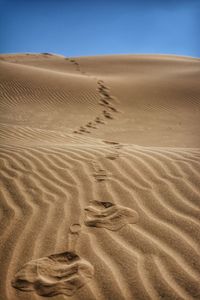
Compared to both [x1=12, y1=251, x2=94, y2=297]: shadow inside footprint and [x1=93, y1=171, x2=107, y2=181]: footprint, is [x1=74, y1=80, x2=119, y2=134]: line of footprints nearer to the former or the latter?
[x1=93, y1=171, x2=107, y2=181]: footprint

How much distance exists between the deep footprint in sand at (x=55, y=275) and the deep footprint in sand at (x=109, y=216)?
1.51 feet

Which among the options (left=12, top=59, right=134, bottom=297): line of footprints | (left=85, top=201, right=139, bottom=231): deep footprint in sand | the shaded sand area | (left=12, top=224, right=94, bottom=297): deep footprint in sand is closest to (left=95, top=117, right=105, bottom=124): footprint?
the shaded sand area

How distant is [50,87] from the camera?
13047 millimetres

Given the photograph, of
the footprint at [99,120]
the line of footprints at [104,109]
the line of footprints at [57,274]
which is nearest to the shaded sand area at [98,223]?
the line of footprints at [57,274]

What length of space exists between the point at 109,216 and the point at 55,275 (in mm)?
845

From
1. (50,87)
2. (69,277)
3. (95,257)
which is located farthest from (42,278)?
(50,87)

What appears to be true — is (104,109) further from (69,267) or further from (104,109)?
(69,267)

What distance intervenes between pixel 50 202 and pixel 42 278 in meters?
1.03

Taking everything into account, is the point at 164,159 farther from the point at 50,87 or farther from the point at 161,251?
the point at 50,87

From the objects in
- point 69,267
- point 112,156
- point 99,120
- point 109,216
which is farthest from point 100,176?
point 99,120

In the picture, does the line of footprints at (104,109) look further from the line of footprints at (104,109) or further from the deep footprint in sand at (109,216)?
the deep footprint in sand at (109,216)

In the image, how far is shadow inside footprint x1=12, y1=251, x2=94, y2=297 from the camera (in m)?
1.80

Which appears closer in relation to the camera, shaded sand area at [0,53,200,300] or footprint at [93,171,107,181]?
shaded sand area at [0,53,200,300]

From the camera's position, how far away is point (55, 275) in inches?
75.3
